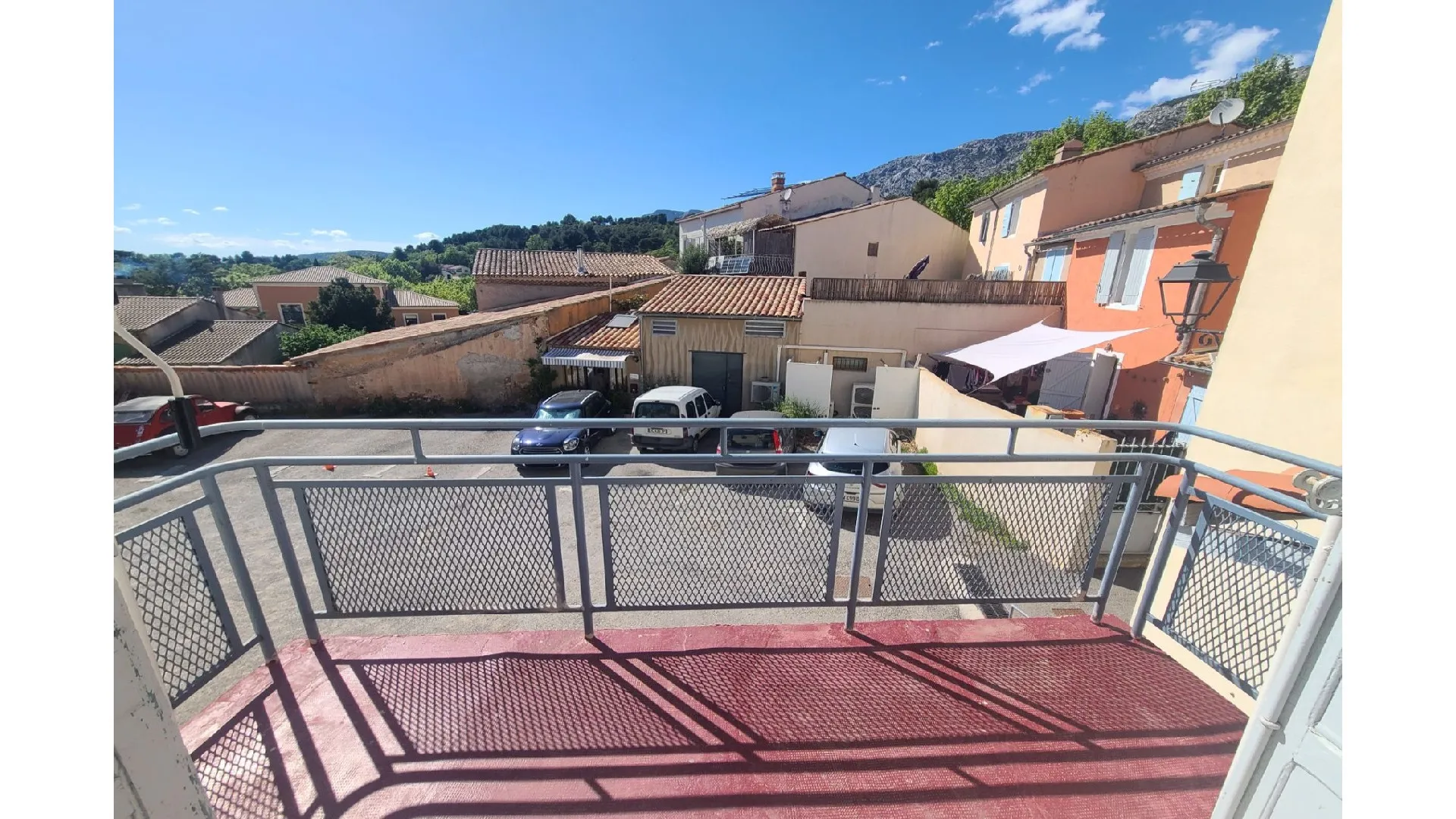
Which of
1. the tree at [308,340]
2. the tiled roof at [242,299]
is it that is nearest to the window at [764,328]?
the tree at [308,340]

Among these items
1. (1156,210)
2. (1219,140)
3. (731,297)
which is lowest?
(731,297)

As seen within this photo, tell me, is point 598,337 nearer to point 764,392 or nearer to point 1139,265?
point 764,392

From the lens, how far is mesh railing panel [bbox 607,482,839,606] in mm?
2617

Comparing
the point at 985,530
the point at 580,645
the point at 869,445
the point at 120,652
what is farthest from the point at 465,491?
the point at 869,445

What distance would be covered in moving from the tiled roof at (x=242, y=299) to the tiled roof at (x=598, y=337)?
34.2 m

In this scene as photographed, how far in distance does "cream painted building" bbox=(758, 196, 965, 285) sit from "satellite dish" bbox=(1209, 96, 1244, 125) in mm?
10053

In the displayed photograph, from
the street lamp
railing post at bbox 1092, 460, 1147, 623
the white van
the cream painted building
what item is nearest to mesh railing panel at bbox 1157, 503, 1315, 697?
railing post at bbox 1092, 460, 1147, 623

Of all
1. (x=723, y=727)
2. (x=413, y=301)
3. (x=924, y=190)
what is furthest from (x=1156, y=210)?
(x=413, y=301)

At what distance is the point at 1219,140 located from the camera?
10.1 metres

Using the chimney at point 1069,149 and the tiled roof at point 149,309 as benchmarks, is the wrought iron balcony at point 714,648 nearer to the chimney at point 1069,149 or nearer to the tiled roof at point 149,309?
the chimney at point 1069,149

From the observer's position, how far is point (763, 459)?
2346 mm

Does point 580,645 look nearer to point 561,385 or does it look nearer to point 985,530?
point 985,530

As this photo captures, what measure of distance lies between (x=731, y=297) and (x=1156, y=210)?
934 centimetres
